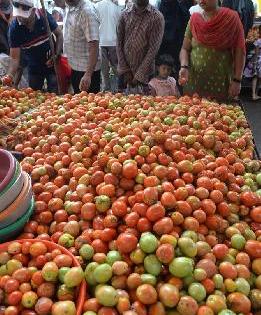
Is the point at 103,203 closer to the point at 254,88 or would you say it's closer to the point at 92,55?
the point at 92,55

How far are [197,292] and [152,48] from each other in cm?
380

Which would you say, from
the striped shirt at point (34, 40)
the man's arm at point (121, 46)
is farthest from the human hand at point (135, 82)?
the striped shirt at point (34, 40)

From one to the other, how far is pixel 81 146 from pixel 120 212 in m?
0.76

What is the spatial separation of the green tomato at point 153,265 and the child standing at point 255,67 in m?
7.00

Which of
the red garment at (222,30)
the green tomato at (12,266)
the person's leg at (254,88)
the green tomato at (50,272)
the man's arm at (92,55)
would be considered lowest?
the person's leg at (254,88)

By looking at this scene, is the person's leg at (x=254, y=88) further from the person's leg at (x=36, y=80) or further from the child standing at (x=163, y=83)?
the person's leg at (x=36, y=80)

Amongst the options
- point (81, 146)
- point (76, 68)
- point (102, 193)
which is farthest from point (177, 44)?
point (102, 193)

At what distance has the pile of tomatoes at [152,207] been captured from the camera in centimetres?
153

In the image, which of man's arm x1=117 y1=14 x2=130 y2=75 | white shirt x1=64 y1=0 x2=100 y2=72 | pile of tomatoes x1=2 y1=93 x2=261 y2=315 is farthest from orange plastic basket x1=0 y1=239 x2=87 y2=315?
man's arm x1=117 y1=14 x2=130 y2=75

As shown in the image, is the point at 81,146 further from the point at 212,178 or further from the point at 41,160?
the point at 212,178

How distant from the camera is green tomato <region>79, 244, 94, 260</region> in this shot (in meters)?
1.68

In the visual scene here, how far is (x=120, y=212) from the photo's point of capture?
6.01 feet

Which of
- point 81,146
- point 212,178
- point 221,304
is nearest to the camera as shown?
point 221,304

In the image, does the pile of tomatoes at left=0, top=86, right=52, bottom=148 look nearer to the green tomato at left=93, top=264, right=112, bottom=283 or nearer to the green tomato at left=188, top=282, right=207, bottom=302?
the green tomato at left=93, top=264, right=112, bottom=283
